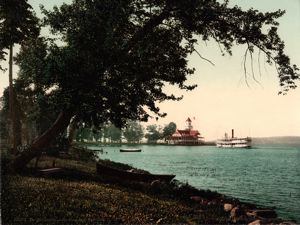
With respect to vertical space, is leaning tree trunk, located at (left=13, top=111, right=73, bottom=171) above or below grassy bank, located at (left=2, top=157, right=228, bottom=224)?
above

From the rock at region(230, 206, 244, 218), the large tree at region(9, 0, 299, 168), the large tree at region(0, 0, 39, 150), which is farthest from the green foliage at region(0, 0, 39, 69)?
the rock at region(230, 206, 244, 218)

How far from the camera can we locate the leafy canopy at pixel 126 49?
18891 millimetres

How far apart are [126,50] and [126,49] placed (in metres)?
0.07

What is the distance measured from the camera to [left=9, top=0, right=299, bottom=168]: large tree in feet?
62.0

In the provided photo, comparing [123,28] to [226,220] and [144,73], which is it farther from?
[226,220]

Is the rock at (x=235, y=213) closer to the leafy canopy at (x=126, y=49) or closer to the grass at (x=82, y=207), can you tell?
the grass at (x=82, y=207)

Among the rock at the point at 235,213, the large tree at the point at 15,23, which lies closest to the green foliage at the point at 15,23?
the large tree at the point at 15,23

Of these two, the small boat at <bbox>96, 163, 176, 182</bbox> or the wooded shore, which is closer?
the wooded shore

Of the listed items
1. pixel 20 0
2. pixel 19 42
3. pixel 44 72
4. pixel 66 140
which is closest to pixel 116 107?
pixel 44 72

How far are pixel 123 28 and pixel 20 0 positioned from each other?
25.3 ft

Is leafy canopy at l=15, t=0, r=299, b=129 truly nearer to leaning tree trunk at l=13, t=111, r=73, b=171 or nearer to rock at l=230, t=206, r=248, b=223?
leaning tree trunk at l=13, t=111, r=73, b=171

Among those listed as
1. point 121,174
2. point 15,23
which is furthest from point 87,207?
point 15,23

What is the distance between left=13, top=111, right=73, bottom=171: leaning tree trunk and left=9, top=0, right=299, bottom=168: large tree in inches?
2.3

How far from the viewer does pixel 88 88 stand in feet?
63.0
